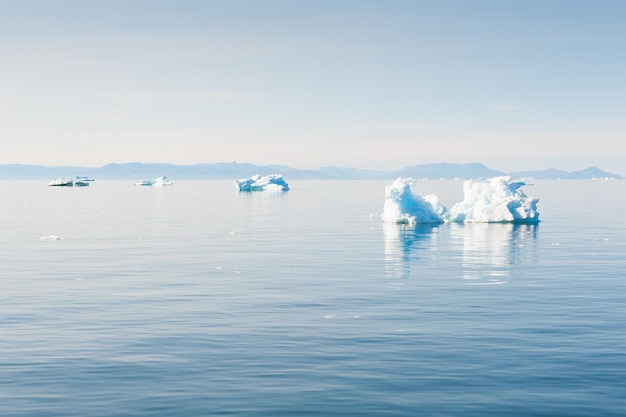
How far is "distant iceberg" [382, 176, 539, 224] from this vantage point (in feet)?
189

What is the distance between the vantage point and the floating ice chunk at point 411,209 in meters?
57.8

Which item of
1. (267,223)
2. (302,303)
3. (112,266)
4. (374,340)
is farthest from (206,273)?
(267,223)

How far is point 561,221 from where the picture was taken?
65812 millimetres

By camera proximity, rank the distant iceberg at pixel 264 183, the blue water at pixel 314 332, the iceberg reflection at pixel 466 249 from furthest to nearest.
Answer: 1. the distant iceberg at pixel 264 183
2. the iceberg reflection at pixel 466 249
3. the blue water at pixel 314 332

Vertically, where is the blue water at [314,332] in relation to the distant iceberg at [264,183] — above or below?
below

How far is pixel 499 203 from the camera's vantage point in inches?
2295

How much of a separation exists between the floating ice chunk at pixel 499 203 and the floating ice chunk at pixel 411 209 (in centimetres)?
275

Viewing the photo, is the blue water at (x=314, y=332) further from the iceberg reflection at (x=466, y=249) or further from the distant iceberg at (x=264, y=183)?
the distant iceberg at (x=264, y=183)

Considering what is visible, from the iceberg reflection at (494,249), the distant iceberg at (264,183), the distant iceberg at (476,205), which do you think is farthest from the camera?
the distant iceberg at (264,183)

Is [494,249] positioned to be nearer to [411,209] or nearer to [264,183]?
[411,209]

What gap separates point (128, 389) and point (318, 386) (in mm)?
3705

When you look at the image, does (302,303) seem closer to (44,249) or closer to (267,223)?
(44,249)

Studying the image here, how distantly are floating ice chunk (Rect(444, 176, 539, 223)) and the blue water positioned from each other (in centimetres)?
1603

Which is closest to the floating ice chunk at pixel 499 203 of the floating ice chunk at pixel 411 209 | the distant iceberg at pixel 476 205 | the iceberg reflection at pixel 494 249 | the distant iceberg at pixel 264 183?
the distant iceberg at pixel 476 205
